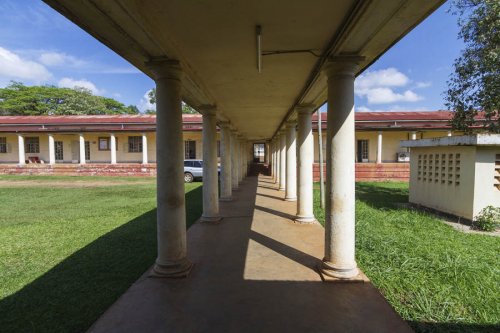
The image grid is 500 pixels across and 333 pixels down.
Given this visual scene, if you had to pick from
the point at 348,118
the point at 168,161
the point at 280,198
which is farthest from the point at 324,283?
the point at 280,198

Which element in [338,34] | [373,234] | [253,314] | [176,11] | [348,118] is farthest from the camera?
[373,234]

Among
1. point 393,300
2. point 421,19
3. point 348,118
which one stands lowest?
point 393,300

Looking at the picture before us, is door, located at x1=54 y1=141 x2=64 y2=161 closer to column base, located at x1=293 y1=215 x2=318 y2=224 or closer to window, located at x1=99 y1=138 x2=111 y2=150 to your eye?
window, located at x1=99 y1=138 x2=111 y2=150

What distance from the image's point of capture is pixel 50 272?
4.43 meters

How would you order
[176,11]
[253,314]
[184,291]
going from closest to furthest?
[176,11] → [253,314] → [184,291]

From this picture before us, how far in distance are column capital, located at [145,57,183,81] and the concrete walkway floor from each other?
2.89m

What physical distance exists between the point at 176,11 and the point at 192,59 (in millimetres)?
1334

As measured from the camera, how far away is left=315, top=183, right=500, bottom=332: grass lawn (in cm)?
321

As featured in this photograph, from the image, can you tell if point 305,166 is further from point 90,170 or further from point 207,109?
point 90,170

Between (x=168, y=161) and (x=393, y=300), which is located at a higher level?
(x=168, y=161)

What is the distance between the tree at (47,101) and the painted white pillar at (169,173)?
4676 cm

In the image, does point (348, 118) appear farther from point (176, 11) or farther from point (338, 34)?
point (176, 11)

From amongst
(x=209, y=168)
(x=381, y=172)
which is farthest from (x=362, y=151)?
(x=209, y=168)

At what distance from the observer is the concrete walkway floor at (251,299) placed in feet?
9.70
